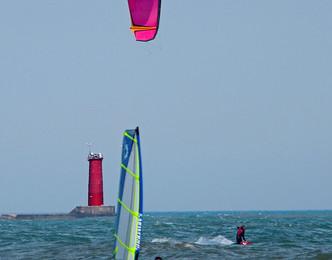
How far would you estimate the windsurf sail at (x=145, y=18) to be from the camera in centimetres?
1638

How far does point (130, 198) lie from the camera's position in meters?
13.3

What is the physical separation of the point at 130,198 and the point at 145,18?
4.74 m

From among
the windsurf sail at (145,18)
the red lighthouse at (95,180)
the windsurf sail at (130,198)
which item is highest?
the red lighthouse at (95,180)

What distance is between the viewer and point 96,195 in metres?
78.7

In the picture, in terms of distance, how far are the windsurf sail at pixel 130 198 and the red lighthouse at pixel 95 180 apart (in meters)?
64.4

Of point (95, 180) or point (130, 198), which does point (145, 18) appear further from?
point (95, 180)

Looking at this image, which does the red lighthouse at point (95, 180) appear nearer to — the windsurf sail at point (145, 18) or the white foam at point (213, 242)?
the white foam at point (213, 242)

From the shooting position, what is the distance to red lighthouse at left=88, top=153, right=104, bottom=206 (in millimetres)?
77938

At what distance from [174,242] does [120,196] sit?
25.2 m

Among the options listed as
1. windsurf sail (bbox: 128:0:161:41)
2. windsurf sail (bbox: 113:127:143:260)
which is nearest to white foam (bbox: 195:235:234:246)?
windsurf sail (bbox: 128:0:161:41)

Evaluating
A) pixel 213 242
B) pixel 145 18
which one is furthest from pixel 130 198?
pixel 213 242

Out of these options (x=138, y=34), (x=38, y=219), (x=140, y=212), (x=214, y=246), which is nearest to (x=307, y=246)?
(x=214, y=246)

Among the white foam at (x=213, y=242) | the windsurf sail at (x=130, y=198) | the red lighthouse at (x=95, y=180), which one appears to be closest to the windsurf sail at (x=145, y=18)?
the windsurf sail at (x=130, y=198)

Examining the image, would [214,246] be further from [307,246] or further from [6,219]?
[6,219]
